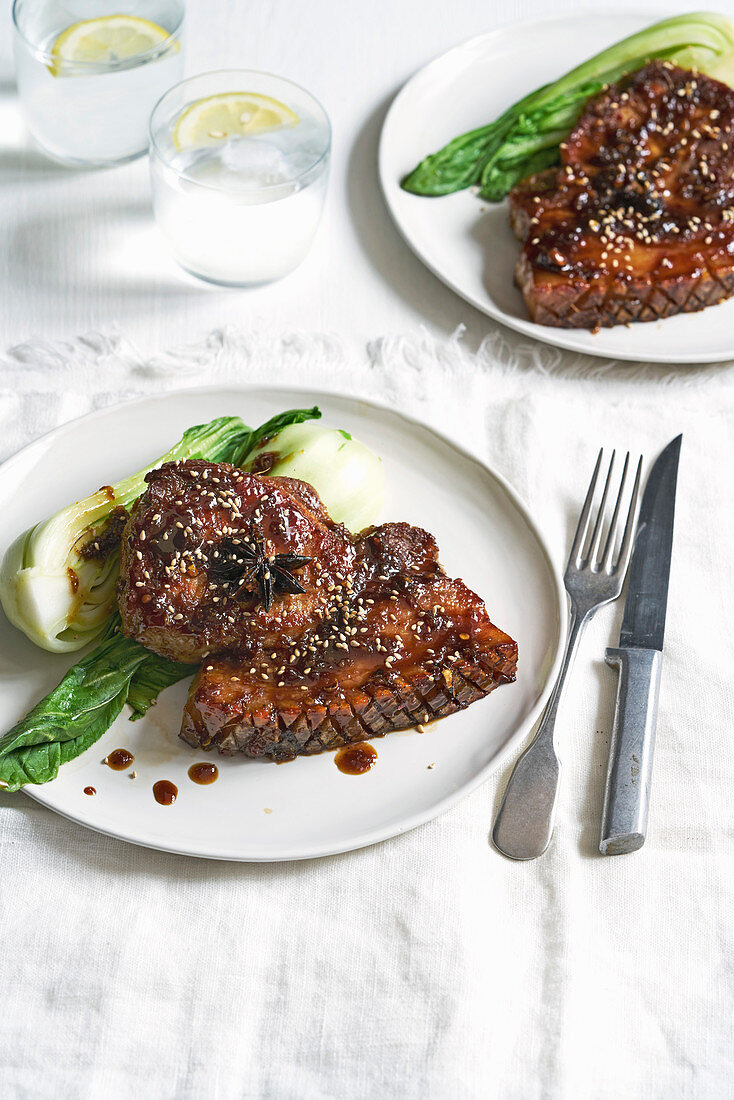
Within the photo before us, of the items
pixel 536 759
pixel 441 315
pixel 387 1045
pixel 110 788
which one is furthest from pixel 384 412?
pixel 387 1045

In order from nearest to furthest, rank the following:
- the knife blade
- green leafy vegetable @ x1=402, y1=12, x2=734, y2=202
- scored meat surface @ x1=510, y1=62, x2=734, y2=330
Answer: the knife blade
scored meat surface @ x1=510, y1=62, x2=734, y2=330
green leafy vegetable @ x1=402, y1=12, x2=734, y2=202

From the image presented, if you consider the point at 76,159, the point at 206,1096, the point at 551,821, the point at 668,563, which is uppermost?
the point at 76,159

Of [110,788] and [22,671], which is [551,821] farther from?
[22,671]

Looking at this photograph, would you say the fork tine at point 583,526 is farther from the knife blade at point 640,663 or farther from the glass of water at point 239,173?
the glass of water at point 239,173

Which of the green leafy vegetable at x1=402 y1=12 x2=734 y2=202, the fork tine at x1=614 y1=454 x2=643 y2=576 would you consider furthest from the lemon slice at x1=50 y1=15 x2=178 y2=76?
the fork tine at x1=614 y1=454 x2=643 y2=576

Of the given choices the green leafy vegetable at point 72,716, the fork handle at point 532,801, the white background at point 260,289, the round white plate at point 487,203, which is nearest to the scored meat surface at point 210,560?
the green leafy vegetable at point 72,716

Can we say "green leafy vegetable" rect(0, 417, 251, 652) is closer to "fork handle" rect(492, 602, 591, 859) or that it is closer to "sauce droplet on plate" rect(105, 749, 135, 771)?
"sauce droplet on plate" rect(105, 749, 135, 771)
